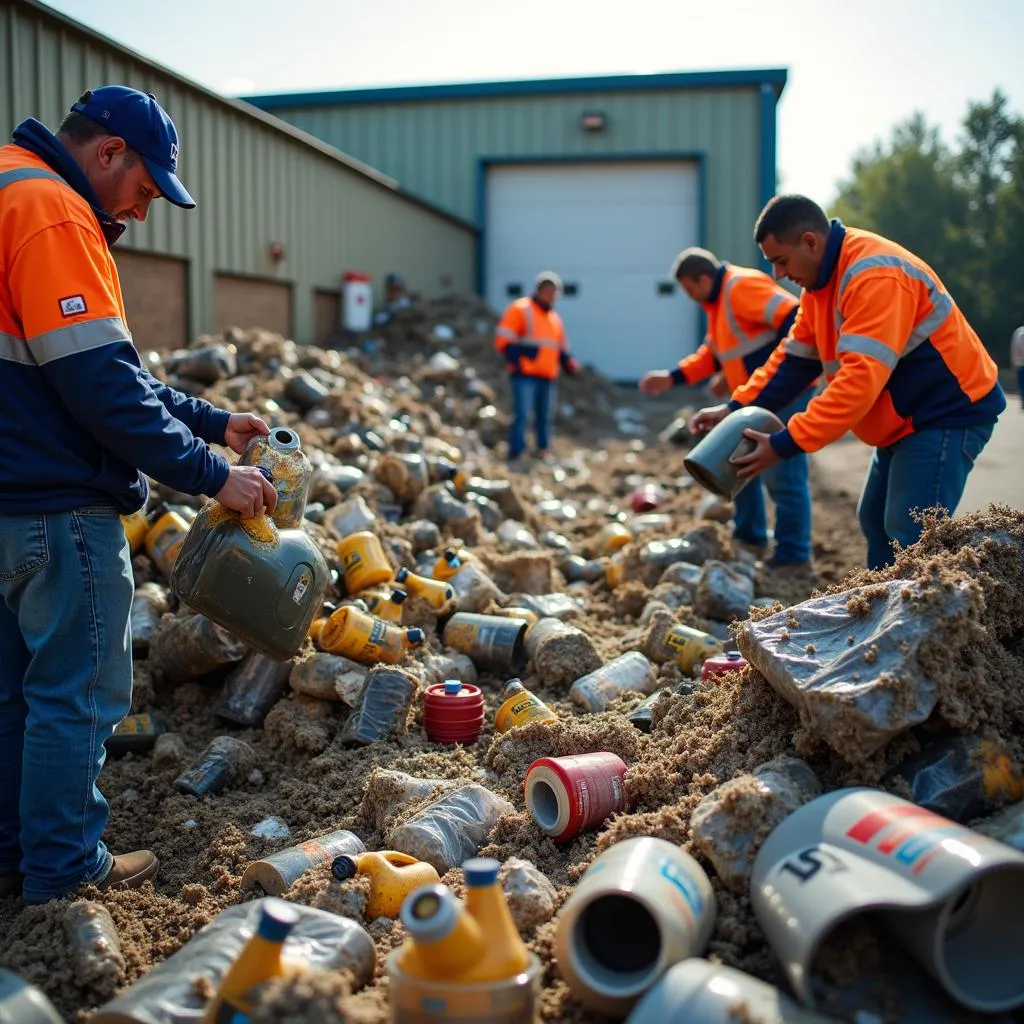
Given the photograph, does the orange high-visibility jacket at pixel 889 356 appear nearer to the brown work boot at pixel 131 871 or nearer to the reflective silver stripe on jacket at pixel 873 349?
the reflective silver stripe on jacket at pixel 873 349

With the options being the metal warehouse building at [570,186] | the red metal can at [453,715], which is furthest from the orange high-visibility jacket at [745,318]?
the metal warehouse building at [570,186]

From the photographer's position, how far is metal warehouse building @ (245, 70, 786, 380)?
1939 centimetres

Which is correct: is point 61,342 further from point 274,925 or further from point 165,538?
point 165,538

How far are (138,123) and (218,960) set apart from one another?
97.1 inches

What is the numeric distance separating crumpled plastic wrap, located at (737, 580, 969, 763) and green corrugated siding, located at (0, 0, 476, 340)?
24.5 feet

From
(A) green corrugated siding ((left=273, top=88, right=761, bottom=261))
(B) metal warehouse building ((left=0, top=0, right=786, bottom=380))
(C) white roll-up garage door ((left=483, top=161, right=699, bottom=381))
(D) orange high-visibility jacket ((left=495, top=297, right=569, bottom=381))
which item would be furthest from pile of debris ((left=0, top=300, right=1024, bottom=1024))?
(A) green corrugated siding ((left=273, top=88, right=761, bottom=261))

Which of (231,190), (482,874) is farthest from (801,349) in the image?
(231,190)

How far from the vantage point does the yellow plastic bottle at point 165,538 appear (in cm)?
574

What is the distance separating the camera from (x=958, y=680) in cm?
311

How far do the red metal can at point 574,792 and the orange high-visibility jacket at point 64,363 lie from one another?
156cm

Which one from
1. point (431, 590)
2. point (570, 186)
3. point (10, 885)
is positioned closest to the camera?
point (10, 885)

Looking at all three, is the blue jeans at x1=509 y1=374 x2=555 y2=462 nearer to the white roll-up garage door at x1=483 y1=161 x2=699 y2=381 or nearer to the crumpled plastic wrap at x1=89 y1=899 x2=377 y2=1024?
the white roll-up garage door at x1=483 y1=161 x2=699 y2=381

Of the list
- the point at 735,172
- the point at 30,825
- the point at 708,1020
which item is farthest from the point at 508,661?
the point at 735,172

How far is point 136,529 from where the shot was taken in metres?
5.89
